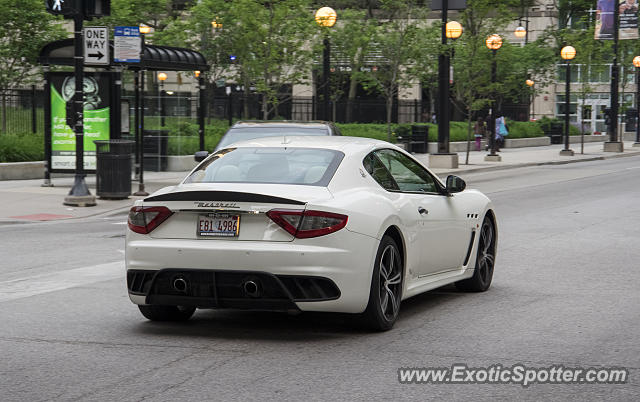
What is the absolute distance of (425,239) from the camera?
Result: 29.5ft

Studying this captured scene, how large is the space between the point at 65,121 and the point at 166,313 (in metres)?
15.8

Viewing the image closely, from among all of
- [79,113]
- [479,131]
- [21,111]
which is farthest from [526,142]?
[79,113]

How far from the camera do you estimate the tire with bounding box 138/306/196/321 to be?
8414 mm

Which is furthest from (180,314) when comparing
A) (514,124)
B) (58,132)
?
(514,124)

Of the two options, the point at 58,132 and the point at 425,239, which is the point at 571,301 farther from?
the point at 58,132

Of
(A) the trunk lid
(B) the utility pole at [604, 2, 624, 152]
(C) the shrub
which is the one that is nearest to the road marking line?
(A) the trunk lid

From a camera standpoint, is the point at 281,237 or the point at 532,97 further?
the point at 532,97

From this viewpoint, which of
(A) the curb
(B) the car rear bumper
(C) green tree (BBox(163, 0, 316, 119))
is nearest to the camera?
(B) the car rear bumper

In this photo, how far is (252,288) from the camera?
764 centimetres

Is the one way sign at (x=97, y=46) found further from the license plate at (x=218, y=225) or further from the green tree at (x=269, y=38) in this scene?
the license plate at (x=218, y=225)

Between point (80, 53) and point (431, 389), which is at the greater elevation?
point (80, 53)

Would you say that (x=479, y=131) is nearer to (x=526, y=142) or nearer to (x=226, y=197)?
(x=526, y=142)

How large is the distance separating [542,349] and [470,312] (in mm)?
1636

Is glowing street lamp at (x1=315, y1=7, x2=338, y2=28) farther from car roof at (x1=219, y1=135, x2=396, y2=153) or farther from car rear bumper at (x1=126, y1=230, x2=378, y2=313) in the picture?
car rear bumper at (x1=126, y1=230, x2=378, y2=313)
